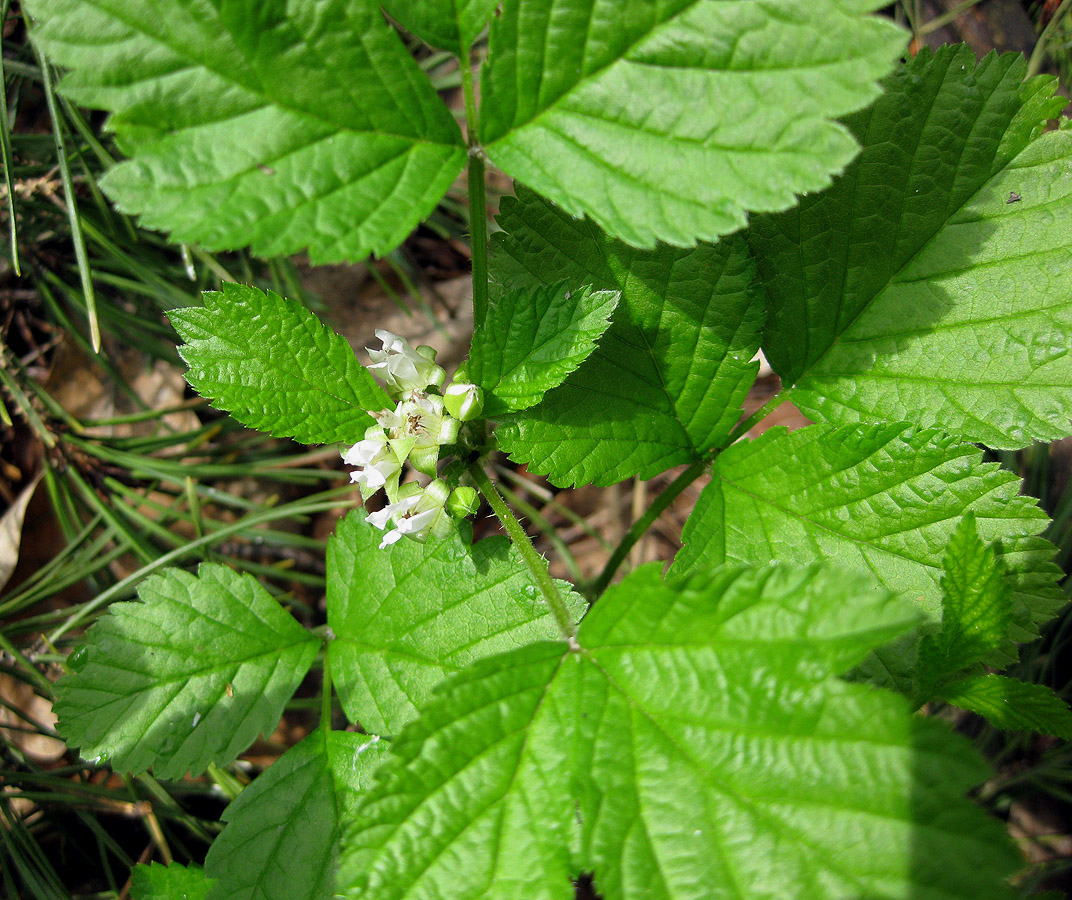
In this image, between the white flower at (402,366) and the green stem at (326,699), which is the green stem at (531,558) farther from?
the green stem at (326,699)

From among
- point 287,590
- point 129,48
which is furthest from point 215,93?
point 287,590

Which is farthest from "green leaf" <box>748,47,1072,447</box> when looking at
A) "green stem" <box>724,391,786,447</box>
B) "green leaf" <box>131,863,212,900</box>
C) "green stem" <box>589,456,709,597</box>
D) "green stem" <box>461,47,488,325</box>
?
"green leaf" <box>131,863,212,900</box>

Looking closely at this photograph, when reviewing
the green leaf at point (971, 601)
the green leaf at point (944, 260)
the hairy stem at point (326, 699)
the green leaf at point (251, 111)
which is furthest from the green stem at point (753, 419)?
the hairy stem at point (326, 699)

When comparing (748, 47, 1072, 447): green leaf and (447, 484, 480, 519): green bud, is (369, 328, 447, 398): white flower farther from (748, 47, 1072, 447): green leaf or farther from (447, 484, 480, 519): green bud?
(748, 47, 1072, 447): green leaf

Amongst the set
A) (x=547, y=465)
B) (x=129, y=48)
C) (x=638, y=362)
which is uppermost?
(x=129, y=48)

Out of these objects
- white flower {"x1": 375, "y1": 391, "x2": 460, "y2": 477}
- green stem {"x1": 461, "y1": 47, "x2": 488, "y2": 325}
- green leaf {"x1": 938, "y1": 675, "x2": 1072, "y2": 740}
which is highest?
green stem {"x1": 461, "y1": 47, "x2": 488, "y2": 325}

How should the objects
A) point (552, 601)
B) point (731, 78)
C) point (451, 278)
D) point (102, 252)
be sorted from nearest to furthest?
point (731, 78)
point (552, 601)
point (102, 252)
point (451, 278)

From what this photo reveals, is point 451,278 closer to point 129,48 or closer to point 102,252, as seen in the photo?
point 102,252
